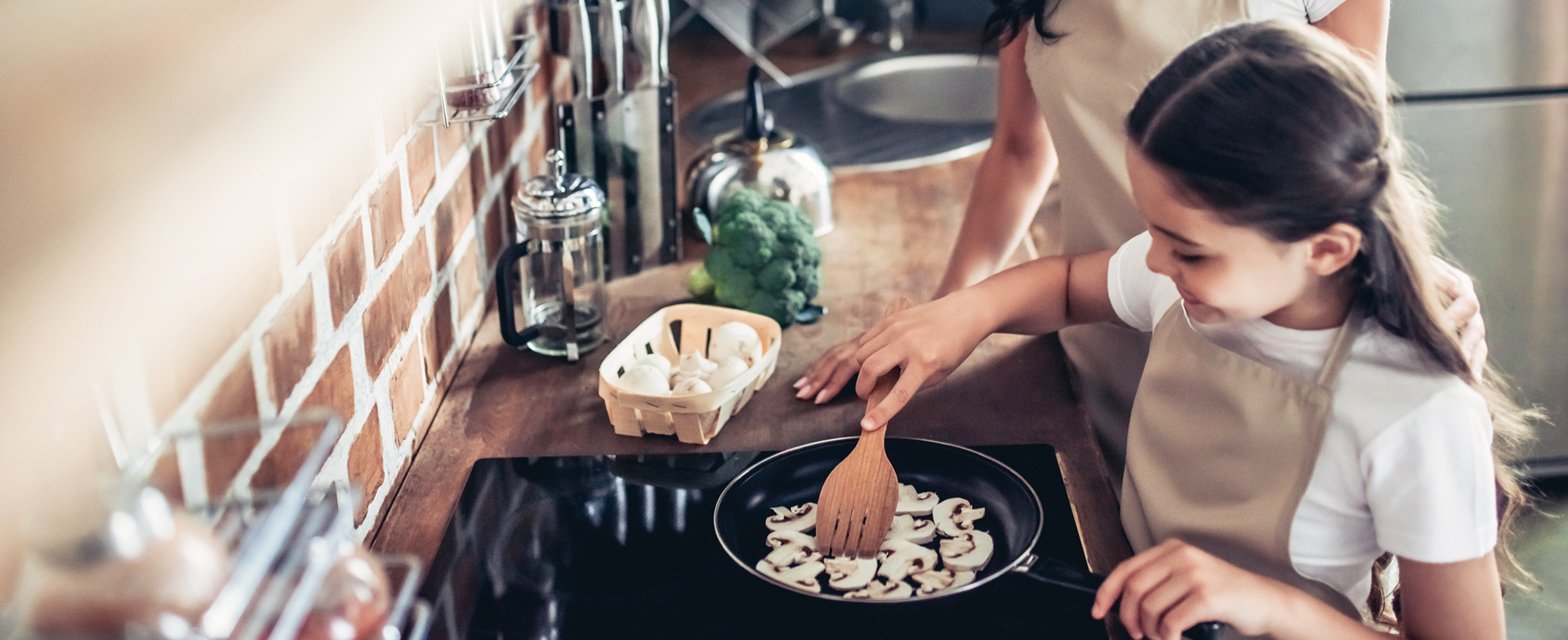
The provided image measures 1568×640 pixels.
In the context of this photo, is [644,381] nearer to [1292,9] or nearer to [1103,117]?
[1103,117]

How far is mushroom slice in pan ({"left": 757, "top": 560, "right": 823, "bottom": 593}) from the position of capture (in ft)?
2.89

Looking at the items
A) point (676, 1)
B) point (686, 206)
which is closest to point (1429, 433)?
point (686, 206)

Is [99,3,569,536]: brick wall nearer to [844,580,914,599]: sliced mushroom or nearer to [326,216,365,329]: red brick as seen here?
[326,216,365,329]: red brick

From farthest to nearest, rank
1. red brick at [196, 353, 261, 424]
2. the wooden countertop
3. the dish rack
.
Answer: the wooden countertop < red brick at [196, 353, 261, 424] < the dish rack

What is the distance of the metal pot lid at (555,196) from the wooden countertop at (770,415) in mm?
171

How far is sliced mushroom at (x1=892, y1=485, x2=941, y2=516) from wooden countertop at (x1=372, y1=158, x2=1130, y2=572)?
11 cm

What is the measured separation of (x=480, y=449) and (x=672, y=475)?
202mm

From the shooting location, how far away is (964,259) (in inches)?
55.0

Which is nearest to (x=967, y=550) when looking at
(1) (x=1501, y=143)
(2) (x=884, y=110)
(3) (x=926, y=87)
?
(1) (x=1501, y=143)

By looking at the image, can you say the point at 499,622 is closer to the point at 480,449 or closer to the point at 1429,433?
the point at 480,449

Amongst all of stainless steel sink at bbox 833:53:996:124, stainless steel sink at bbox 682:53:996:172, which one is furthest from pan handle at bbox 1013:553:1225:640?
stainless steel sink at bbox 833:53:996:124

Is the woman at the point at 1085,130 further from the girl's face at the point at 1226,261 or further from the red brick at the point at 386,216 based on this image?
the red brick at the point at 386,216

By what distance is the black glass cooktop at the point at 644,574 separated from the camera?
2.77 ft

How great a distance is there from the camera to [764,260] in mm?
1342
